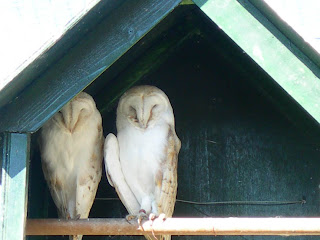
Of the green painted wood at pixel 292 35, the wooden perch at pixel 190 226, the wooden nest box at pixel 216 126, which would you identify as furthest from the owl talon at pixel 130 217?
the green painted wood at pixel 292 35

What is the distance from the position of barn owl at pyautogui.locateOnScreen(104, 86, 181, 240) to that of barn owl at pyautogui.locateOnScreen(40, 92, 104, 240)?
0.08 m

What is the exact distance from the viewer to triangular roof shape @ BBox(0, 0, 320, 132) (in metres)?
3.27

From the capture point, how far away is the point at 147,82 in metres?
4.37

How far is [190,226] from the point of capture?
3.39 m

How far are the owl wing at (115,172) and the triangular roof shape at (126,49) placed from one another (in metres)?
0.76

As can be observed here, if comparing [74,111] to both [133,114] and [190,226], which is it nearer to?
[133,114]

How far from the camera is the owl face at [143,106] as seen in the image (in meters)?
4.12

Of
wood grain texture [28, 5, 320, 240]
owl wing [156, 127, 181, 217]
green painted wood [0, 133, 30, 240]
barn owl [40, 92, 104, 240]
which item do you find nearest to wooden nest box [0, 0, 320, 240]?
wood grain texture [28, 5, 320, 240]

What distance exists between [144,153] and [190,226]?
768 millimetres

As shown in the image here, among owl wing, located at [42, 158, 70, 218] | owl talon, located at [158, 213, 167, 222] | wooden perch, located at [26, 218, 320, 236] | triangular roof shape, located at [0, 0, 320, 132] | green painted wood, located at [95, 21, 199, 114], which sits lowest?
wooden perch, located at [26, 218, 320, 236]

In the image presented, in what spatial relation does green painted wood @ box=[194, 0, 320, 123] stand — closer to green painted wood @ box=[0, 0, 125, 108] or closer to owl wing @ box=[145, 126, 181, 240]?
green painted wood @ box=[0, 0, 125, 108]

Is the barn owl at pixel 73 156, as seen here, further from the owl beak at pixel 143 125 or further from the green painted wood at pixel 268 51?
the green painted wood at pixel 268 51

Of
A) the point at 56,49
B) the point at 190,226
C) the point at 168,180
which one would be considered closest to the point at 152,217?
the point at 190,226

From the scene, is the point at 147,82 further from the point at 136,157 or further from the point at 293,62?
the point at 293,62
